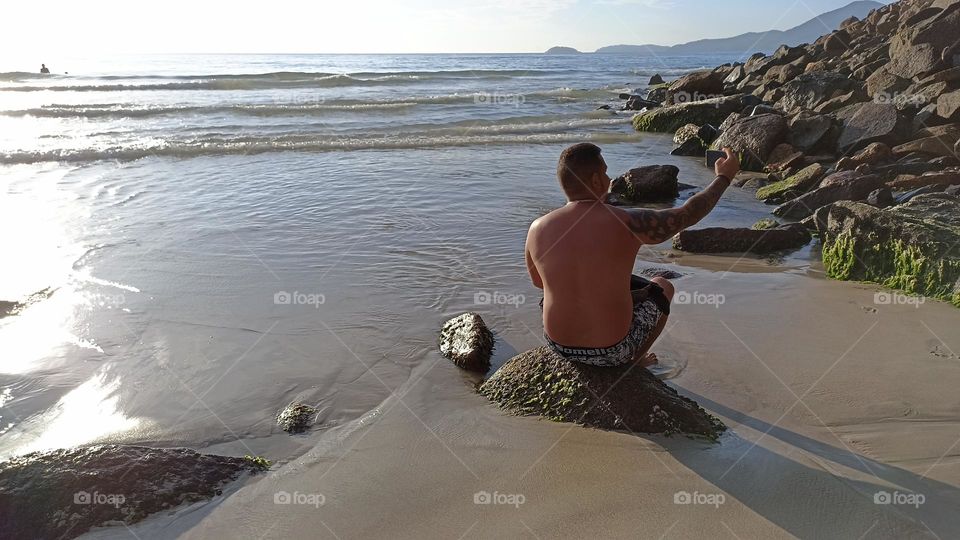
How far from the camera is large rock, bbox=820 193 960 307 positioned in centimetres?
575

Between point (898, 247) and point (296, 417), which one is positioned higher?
point (898, 247)

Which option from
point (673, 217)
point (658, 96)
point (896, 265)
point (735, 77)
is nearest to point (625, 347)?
point (673, 217)

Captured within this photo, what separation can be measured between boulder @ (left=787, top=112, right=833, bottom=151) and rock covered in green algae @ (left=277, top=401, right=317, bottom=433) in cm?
1127

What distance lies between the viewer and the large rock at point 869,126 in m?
11.4

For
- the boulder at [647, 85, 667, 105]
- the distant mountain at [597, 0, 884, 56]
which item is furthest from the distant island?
the boulder at [647, 85, 667, 105]

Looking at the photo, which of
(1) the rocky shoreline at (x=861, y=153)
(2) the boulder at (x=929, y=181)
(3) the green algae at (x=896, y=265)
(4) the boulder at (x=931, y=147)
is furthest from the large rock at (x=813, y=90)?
(3) the green algae at (x=896, y=265)

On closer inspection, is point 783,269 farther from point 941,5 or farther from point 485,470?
point 941,5

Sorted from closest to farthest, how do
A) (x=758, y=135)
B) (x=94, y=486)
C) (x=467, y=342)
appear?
(x=94, y=486) → (x=467, y=342) → (x=758, y=135)

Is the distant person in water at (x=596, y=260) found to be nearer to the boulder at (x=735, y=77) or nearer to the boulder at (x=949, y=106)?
the boulder at (x=949, y=106)

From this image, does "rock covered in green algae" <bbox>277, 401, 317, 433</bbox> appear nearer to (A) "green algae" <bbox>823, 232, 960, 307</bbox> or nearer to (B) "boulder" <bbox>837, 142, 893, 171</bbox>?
(A) "green algae" <bbox>823, 232, 960, 307</bbox>

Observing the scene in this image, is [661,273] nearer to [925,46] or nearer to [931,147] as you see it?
[931,147]

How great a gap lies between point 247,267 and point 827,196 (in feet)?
24.3

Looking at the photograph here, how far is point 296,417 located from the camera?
413 cm

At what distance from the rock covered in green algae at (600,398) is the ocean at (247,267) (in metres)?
0.81
